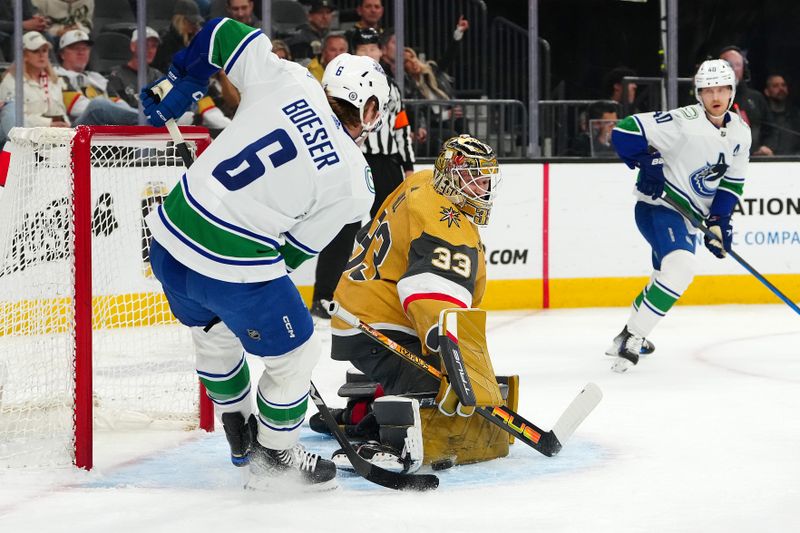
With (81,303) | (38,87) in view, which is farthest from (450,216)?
(38,87)

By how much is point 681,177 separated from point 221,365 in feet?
8.81

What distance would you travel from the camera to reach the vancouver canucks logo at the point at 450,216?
114 inches

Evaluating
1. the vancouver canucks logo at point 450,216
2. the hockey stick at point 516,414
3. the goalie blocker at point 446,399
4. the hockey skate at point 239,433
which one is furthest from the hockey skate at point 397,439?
the vancouver canucks logo at point 450,216

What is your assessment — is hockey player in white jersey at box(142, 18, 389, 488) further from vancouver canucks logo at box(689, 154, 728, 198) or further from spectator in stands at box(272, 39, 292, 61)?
spectator in stands at box(272, 39, 292, 61)

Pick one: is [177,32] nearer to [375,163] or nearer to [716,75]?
[375,163]

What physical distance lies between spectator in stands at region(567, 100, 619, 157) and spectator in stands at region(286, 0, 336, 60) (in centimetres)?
144

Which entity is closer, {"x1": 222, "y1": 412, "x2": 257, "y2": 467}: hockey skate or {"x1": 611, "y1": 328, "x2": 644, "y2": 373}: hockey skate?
{"x1": 222, "y1": 412, "x2": 257, "y2": 467}: hockey skate

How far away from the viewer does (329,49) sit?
6.26m

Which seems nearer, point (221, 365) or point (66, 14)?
point (221, 365)

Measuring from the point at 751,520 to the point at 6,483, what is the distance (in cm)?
157

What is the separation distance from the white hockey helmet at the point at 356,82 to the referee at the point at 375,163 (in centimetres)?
299

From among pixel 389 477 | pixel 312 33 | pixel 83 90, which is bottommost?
pixel 389 477

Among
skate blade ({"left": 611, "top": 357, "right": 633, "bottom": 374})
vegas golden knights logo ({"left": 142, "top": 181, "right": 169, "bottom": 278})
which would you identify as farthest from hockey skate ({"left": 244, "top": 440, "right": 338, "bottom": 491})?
skate blade ({"left": 611, "top": 357, "right": 633, "bottom": 374})

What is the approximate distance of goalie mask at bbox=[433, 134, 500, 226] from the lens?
294 centimetres
